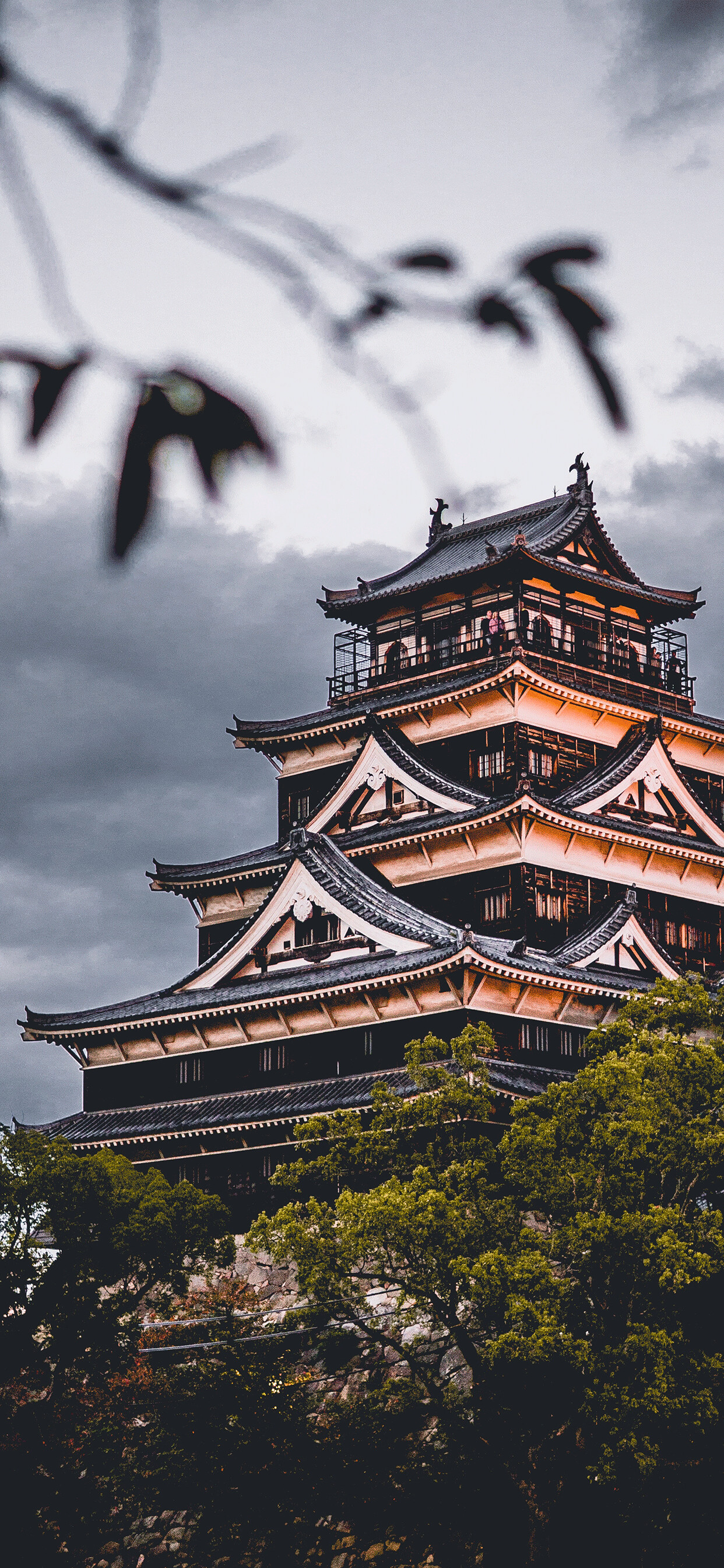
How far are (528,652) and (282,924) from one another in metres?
9.01

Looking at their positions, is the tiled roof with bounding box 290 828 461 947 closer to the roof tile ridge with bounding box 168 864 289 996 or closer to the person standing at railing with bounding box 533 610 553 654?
the roof tile ridge with bounding box 168 864 289 996

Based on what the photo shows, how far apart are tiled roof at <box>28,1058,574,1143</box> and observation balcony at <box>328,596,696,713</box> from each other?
11004mm

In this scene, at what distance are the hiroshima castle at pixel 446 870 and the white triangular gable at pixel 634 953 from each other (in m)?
0.06

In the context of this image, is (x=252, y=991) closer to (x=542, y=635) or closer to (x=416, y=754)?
(x=416, y=754)

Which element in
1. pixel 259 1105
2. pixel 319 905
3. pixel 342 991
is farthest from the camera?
pixel 319 905

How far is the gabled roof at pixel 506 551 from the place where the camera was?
1734 inches

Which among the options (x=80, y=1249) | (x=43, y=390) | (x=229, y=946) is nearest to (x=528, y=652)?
(x=229, y=946)

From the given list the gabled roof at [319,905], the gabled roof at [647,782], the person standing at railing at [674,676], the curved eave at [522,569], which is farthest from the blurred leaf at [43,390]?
the person standing at railing at [674,676]

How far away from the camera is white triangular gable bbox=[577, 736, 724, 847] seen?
41.1 meters

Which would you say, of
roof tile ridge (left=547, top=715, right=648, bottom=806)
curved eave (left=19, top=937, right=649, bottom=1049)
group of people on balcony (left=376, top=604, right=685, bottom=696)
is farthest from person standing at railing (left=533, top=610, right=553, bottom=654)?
curved eave (left=19, top=937, right=649, bottom=1049)

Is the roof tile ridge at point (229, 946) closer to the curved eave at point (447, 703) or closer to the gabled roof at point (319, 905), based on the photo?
the gabled roof at point (319, 905)

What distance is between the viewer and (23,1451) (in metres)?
26.2

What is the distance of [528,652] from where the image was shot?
1617 inches

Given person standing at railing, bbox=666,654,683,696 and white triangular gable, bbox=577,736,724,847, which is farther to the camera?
person standing at railing, bbox=666,654,683,696
